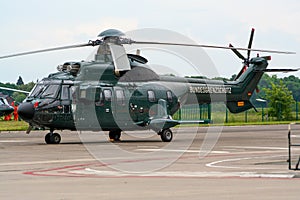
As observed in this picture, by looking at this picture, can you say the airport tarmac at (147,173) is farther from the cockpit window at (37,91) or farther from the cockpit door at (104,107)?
the cockpit door at (104,107)

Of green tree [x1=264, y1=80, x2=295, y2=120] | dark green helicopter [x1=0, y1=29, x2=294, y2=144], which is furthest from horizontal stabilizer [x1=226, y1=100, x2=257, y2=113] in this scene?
green tree [x1=264, y1=80, x2=295, y2=120]

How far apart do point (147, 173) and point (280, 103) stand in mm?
55302

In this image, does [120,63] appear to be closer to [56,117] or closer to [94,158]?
[56,117]

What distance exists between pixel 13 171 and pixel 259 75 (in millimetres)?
21442

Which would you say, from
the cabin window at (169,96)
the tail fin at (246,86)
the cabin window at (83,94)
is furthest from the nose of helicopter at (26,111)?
the tail fin at (246,86)

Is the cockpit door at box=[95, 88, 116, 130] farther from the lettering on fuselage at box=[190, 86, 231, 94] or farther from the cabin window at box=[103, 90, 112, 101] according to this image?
the lettering on fuselage at box=[190, 86, 231, 94]

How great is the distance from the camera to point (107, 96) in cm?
2922

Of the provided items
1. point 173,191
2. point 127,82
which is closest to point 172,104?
point 127,82

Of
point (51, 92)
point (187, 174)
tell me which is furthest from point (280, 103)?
point (187, 174)

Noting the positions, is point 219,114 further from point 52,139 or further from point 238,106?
point 52,139

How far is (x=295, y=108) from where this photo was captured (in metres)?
68.0

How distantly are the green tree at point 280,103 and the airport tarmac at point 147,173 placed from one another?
143ft

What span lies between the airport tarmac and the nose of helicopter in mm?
2506

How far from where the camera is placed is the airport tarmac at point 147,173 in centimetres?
1220
